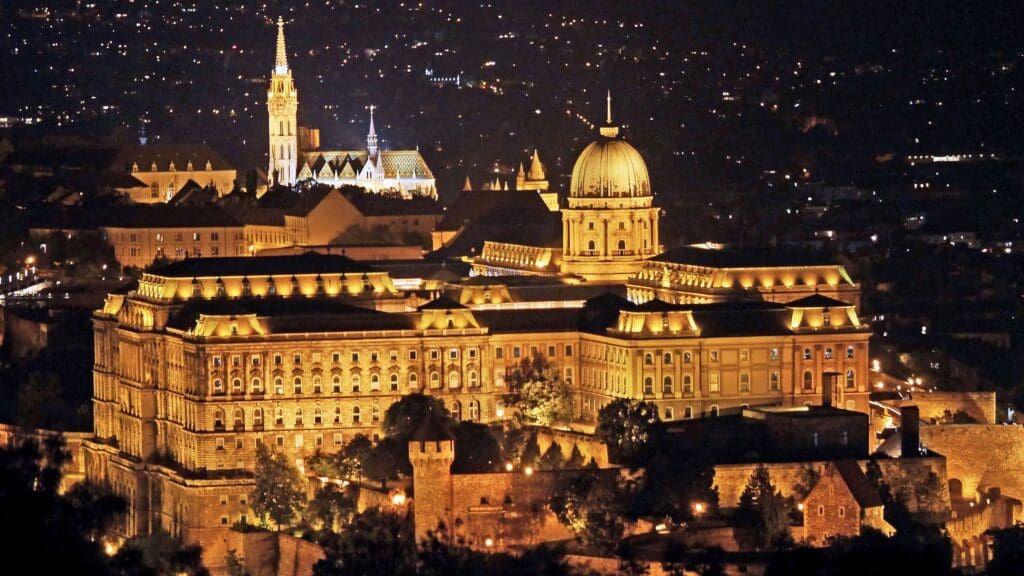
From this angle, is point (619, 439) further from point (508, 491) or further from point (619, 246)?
point (619, 246)

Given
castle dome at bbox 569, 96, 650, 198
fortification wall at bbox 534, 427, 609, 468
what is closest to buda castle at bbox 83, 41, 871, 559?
fortification wall at bbox 534, 427, 609, 468

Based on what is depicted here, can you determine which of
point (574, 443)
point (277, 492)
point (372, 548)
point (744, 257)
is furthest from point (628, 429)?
point (744, 257)

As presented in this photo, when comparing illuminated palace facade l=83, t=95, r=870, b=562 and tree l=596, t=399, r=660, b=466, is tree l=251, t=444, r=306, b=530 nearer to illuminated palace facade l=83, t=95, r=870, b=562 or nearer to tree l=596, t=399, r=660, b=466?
illuminated palace facade l=83, t=95, r=870, b=562

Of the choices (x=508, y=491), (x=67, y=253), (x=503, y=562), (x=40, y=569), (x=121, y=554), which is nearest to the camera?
(x=40, y=569)

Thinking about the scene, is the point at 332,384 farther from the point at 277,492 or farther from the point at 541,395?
the point at 277,492

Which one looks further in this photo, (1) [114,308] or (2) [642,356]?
A: (1) [114,308]

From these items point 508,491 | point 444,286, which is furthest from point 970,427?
point 444,286
